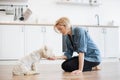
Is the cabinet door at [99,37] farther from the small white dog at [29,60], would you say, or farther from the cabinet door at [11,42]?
the small white dog at [29,60]

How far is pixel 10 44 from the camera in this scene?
5.49 metres

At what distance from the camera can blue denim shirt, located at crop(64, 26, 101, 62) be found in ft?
10.2

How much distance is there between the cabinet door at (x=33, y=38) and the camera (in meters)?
5.57

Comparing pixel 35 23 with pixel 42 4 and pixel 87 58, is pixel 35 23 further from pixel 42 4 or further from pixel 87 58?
pixel 87 58

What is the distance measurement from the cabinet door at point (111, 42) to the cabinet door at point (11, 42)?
6.21 feet

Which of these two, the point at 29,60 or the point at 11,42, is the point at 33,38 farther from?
the point at 29,60

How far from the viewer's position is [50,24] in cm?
567

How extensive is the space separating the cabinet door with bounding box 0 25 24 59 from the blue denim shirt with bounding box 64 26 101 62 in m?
2.22

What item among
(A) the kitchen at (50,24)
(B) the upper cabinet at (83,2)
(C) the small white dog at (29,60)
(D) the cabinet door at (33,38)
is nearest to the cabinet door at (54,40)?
(A) the kitchen at (50,24)

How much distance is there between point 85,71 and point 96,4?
3.55 meters

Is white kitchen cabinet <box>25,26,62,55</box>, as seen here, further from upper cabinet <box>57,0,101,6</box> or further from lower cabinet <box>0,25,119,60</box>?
upper cabinet <box>57,0,101,6</box>

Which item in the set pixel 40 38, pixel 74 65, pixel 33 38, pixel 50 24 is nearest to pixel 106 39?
pixel 50 24

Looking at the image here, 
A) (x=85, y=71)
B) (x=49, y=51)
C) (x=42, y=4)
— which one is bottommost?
(x=85, y=71)

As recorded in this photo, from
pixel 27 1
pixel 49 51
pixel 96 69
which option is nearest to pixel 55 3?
pixel 27 1
